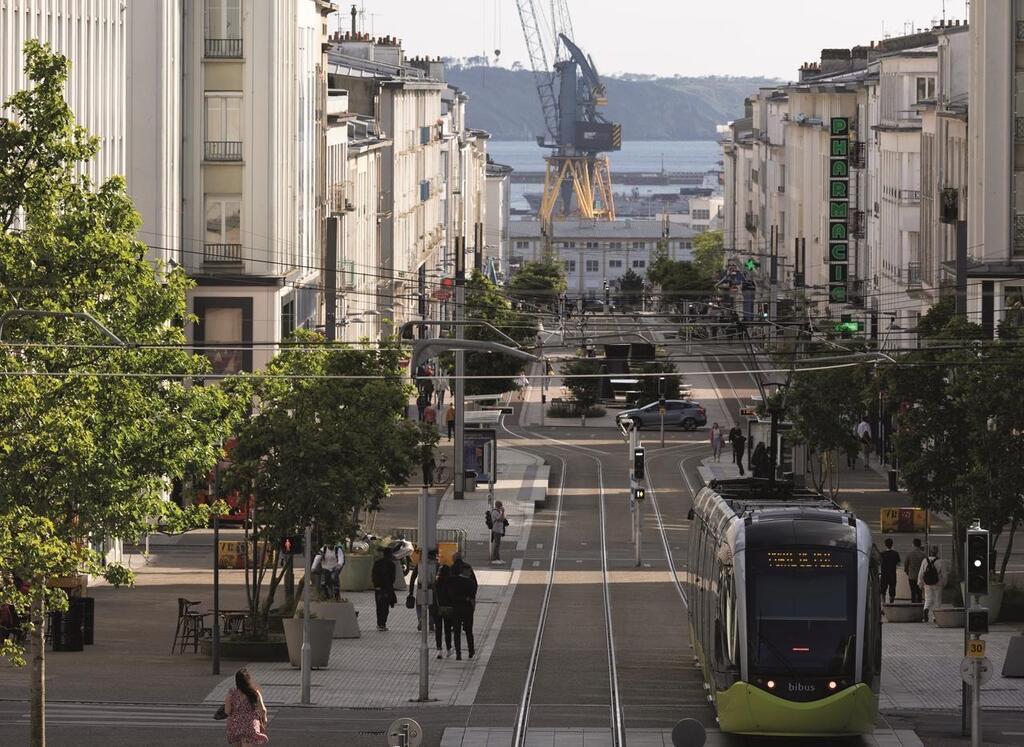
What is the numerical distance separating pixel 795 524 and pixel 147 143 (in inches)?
→ 1464

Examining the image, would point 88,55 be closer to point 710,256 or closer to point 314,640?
point 314,640

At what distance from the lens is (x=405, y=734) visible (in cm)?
2334

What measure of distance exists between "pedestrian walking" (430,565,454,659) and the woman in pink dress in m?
12.2

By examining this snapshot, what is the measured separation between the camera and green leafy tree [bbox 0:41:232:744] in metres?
25.2

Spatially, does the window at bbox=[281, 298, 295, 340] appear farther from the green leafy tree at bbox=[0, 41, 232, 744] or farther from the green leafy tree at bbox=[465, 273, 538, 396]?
the green leafy tree at bbox=[0, 41, 232, 744]

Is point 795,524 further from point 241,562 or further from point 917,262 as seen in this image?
point 917,262

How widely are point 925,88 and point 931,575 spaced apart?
5131 centimetres

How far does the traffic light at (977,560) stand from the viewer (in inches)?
1075

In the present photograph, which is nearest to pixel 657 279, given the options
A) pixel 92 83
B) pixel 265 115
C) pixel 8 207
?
→ pixel 265 115

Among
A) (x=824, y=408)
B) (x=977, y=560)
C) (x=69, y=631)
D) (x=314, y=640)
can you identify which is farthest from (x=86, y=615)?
(x=824, y=408)

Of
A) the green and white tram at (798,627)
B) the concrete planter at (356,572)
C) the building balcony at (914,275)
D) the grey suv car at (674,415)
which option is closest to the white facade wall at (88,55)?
the concrete planter at (356,572)

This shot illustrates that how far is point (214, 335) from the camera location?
6612 centimetres

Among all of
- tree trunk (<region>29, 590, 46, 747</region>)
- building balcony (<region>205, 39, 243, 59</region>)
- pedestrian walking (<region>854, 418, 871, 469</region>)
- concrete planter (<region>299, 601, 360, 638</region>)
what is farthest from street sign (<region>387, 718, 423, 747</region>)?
pedestrian walking (<region>854, 418, 871, 469</region>)

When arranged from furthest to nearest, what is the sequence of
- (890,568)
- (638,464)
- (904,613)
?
1. (638,464)
2. (890,568)
3. (904,613)
